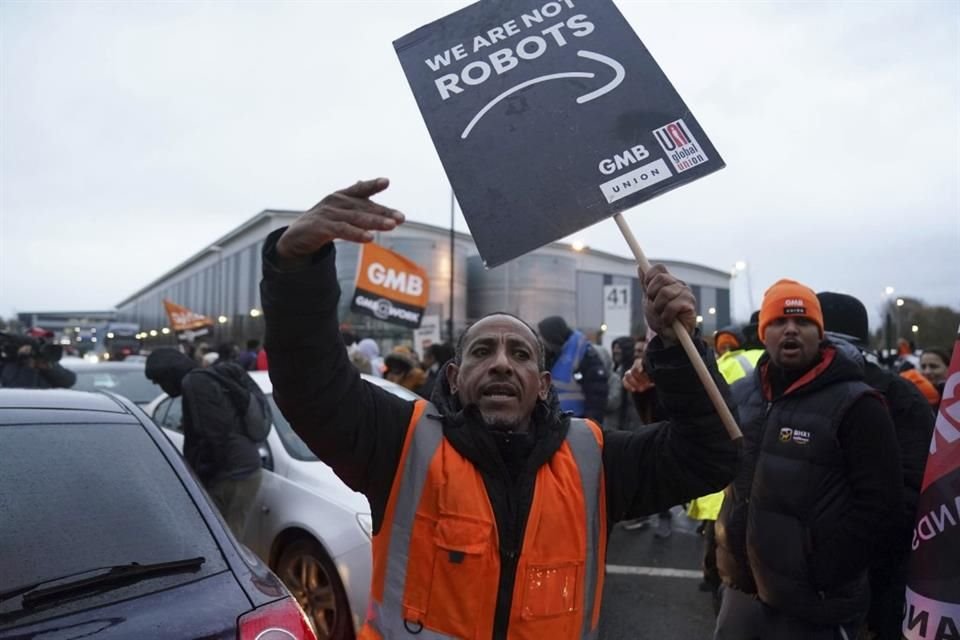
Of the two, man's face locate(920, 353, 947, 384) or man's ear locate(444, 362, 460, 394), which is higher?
man's ear locate(444, 362, 460, 394)

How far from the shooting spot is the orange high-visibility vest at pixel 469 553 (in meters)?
1.81

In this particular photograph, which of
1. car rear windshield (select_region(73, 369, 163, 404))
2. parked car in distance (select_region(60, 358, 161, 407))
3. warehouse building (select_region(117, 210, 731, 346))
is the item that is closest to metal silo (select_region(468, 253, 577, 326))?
warehouse building (select_region(117, 210, 731, 346))

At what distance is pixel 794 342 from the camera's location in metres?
2.89

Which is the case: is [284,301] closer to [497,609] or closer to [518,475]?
[518,475]

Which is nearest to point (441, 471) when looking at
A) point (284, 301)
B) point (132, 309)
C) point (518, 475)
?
point (518, 475)

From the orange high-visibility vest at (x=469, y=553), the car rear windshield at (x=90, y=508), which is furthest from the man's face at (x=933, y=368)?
the car rear windshield at (x=90, y=508)

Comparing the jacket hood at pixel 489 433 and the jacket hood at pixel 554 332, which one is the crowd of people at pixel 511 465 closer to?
the jacket hood at pixel 489 433

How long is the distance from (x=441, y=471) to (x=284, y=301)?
1.86 feet

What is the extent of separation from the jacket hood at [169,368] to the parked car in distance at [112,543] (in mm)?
2564

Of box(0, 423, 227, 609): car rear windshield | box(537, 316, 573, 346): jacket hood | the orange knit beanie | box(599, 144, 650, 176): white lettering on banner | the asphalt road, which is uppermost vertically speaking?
box(599, 144, 650, 176): white lettering on banner

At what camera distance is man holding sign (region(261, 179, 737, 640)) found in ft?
5.77

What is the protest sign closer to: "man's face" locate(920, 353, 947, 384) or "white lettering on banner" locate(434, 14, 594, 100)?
"white lettering on banner" locate(434, 14, 594, 100)

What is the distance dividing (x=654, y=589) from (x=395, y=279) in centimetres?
668

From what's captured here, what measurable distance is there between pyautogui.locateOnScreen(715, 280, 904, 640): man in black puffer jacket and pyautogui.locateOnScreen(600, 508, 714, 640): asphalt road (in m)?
1.66
